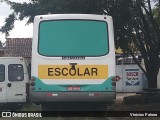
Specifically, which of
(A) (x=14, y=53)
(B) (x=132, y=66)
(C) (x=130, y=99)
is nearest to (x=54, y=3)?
(C) (x=130, y=99)

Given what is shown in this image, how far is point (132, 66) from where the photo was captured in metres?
35.8

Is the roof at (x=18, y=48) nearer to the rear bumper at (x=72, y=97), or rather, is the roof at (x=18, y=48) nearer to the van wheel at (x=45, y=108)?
the van wheel at (x=45, y=108)

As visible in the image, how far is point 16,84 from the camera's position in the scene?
17.5 metres

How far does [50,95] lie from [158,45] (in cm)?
1080

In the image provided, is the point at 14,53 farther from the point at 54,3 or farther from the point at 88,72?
the point at 88,72

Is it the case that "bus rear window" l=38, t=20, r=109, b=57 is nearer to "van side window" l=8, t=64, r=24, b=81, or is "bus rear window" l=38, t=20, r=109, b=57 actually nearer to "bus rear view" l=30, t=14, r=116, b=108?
"bus rear view" l=30, t=14, r=116, b=108

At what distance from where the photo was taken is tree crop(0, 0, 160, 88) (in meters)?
16.8

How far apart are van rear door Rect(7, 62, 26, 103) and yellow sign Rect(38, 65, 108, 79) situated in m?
4.98

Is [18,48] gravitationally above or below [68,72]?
above

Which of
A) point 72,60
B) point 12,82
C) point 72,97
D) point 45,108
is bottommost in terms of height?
point 45,108

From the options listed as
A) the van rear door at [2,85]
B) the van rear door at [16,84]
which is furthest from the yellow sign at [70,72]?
the van rear door at [2,85]

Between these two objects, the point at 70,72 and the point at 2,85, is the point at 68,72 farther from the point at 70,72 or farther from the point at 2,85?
the point at 2,85

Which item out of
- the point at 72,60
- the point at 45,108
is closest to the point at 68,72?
the point at 72,60

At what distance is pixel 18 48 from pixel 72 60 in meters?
30.8
